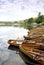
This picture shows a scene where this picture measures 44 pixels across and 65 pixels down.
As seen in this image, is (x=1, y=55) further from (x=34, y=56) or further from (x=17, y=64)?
(x=34, y=56)

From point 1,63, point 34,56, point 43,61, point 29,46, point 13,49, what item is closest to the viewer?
point 43,61

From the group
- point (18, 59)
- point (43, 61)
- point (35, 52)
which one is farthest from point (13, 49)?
point (43, 61)

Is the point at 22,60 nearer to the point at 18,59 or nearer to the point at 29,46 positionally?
the point at 18,59

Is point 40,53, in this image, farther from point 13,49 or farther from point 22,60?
point 13,49

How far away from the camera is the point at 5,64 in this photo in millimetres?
11945

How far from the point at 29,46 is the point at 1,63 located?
3.09 meters

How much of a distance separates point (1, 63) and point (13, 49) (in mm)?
4548

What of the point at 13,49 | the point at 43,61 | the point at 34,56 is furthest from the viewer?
the point at 13,49

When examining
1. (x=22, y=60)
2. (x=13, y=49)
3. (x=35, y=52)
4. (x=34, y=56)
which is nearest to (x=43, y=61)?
(x=34, y=56)

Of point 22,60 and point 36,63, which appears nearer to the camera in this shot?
point 36,63

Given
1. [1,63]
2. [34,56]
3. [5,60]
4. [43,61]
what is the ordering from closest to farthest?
1. [43,61]
2. [34,56]
3. [1,63]
4. [5,60]

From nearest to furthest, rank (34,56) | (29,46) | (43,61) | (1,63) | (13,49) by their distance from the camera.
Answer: (43,61), (34,56), (1,63), (29,46), (13,49)

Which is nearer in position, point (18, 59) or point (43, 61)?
point (43, 61)

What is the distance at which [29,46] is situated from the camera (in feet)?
46.8
